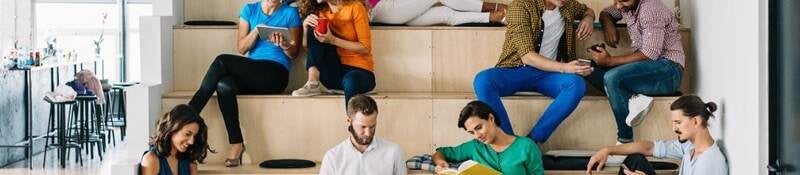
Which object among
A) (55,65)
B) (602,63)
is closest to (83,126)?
(55,65)

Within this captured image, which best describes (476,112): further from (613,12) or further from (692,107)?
(613,12)

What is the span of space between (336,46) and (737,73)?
189 cm

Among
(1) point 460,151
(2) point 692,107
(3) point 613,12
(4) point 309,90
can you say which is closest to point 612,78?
(3) point 613,12

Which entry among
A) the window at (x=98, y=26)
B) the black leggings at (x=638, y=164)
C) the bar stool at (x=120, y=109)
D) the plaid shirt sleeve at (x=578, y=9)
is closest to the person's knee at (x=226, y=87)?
the plaid shirt sleeve at (x=578, y=9)

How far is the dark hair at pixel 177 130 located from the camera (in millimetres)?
4715

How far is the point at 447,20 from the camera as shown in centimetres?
628

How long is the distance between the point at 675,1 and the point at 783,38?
1454 mm

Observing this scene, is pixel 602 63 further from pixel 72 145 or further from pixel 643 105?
pixel 72 145

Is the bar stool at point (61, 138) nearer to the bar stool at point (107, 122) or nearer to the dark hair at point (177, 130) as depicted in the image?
the bar stool at point (107, 122)

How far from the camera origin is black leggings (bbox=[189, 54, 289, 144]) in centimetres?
570

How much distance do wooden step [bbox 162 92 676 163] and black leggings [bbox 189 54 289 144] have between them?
80 mm

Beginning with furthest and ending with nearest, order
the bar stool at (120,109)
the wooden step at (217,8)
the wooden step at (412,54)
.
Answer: the bar stool at (120,109), the wooden step at (217,8), the wooden step at (412,54)

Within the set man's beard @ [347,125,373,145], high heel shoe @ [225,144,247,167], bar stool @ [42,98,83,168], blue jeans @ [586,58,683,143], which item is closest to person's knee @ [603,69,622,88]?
blue jeans @ [586,58,683,143]

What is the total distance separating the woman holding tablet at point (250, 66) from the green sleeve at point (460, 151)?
96 centimetres
